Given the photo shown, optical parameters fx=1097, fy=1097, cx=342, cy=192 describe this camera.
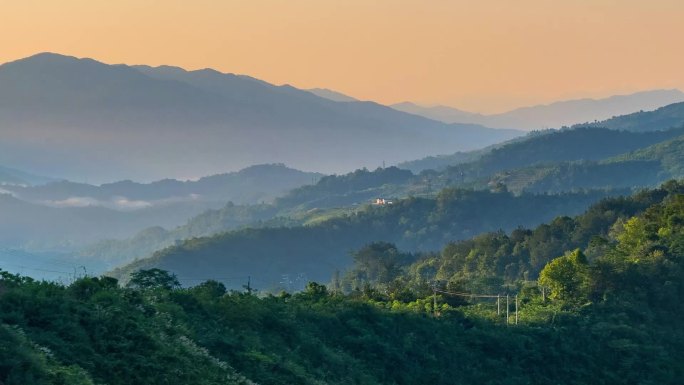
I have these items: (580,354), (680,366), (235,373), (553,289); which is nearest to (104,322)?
(235,373)

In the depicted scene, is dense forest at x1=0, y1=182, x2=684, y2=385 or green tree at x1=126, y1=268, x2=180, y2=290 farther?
green tree at x1=126, y1=268, x2=180, y2=290

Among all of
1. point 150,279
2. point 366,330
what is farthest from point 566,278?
point 150,279

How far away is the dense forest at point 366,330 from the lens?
20641 mm

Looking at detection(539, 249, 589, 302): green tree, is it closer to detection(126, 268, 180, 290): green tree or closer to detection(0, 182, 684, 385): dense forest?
detection(0, 182, 684, 385): dense forest

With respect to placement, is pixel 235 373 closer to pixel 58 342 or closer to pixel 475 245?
pixel 58 342

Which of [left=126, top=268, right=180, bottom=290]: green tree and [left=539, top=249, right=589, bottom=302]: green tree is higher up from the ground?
[left=126, top=268, right=180, bottom=290]: green tree

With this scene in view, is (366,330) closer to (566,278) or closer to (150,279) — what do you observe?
(150,279)

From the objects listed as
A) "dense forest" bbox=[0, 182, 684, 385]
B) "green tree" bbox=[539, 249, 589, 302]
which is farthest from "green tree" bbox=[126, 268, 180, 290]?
"green tree" bbox=[539, 249, 589, 302]

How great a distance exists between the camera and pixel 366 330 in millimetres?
39875

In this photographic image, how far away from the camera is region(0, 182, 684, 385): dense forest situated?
813 inches

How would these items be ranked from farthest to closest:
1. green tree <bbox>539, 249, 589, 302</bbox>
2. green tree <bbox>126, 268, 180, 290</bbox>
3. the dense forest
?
green tree <bbox>539, 249, 589, 302</bbox>, green tree <bbox>126, 268, 180, 290</bbox>, the dense forest

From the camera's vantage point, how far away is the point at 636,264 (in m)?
58.9

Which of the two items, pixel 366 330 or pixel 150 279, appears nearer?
pixel 150 279

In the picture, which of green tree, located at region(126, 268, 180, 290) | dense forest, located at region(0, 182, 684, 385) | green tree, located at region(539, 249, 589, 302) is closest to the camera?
dense forest, located at region(0, 182, 684, 385)
